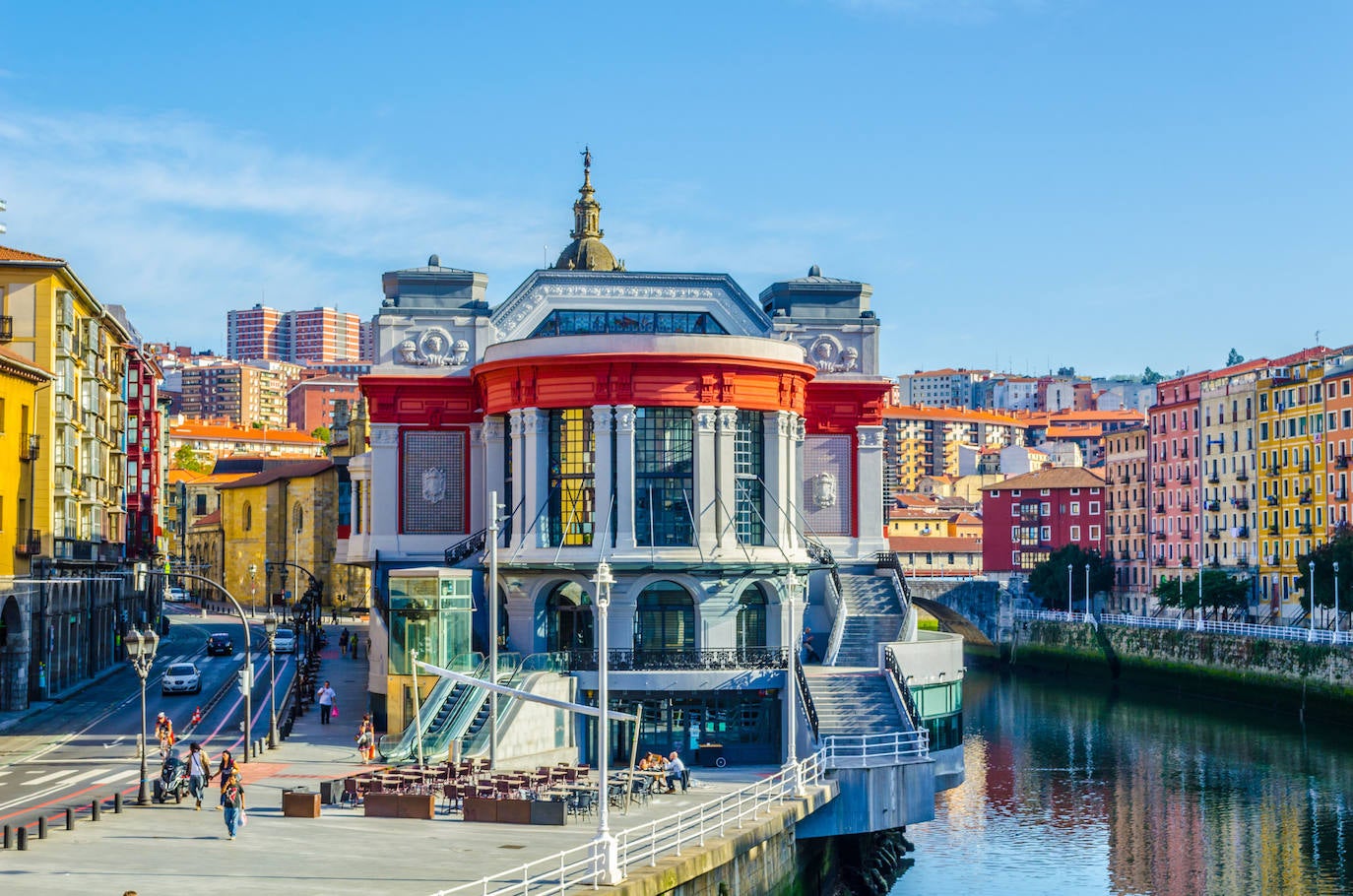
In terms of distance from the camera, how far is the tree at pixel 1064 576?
476 ft

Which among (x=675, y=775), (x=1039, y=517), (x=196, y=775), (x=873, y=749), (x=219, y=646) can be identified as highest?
(x=1039, y=517)

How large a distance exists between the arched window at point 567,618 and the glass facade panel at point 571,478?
174cm

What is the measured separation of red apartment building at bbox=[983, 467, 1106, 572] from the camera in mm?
159750

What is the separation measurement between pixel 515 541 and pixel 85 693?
82.7 ft

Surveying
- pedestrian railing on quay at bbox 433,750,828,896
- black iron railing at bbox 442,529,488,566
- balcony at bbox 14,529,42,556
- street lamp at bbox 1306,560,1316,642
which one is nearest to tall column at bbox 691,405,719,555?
black iron railing at bbox 442,529,488,566

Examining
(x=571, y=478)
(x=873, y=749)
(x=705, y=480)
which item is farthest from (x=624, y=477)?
(x=873, y=749)

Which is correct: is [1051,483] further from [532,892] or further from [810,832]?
[532,892]

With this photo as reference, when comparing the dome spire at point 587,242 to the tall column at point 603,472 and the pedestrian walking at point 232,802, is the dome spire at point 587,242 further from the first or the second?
the pedestrian walking at point 232,802

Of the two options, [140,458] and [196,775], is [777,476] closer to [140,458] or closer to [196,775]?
[196,775]

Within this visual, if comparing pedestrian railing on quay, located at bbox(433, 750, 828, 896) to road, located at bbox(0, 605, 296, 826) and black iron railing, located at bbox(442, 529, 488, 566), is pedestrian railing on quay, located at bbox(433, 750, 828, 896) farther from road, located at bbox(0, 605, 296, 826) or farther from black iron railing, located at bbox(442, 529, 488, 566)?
black iron railing, located at bbox(442, 529, 488, 566)

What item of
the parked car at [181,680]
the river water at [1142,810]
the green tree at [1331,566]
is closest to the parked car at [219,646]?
the parked car at [181,680]

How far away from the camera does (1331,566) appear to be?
339 ft

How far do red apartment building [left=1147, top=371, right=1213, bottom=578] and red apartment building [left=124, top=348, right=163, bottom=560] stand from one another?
244 ft

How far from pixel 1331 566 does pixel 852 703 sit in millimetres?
60786
